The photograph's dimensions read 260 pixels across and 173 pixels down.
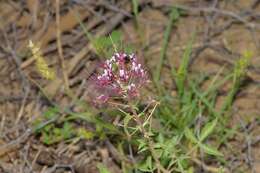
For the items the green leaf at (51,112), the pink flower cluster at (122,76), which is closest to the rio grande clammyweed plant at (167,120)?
the green leaf at (51,112)

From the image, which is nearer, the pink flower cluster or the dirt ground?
the pink flower cluster

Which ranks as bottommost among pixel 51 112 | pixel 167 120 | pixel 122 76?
pixel 167 120

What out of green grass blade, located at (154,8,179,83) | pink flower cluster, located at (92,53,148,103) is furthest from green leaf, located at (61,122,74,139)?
Answer: pink flower cluster, located at (92,53,148,103)

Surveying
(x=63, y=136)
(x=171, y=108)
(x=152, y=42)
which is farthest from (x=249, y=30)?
(x=63, y=136)

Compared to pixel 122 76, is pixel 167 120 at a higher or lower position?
lower

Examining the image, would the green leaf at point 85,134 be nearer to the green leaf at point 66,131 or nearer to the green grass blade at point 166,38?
the green leaf at point 66,131

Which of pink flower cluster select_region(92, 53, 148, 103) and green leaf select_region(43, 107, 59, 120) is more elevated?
pink flower cluster select_region(92, 53, 148, 103)

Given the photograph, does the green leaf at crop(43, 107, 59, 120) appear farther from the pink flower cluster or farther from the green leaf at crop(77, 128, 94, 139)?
the pink flower cluster

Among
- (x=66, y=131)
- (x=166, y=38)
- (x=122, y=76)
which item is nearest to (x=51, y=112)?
(x=66, y=131)

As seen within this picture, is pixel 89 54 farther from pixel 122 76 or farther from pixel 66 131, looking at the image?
pixel 122 76
